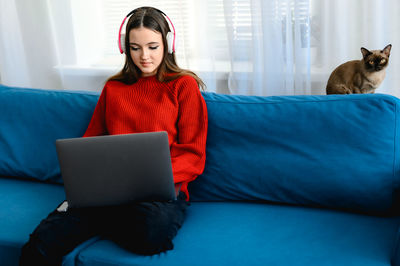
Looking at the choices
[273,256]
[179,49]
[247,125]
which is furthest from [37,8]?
[273,256]

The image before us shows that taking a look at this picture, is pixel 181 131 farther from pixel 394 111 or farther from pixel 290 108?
pixel 394 111

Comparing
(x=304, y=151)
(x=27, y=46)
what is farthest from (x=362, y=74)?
(x=27, y=46)

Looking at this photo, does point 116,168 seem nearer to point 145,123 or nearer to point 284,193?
point 145,123

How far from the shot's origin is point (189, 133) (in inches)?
61.5

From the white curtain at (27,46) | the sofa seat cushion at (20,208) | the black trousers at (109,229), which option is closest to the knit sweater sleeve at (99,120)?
the sofa seat cushion at (20,208)

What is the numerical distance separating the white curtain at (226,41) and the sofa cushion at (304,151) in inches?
13.8

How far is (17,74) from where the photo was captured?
2.42 meters

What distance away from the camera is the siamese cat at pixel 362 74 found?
5.06 feet

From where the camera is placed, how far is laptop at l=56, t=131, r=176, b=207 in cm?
125

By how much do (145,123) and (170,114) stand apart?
97mm

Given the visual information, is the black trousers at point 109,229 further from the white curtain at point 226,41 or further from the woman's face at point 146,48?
the white curtain at point 226,41

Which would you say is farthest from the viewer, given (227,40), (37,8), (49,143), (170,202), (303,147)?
(37,8)

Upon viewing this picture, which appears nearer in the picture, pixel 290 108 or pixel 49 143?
pixel 290 108

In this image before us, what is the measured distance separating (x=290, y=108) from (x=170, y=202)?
0.54m
